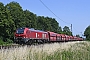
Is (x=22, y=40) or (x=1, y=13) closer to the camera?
(x=22, y=40)

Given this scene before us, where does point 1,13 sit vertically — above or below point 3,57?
above

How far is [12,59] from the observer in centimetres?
977

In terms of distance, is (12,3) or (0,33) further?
(12,3)

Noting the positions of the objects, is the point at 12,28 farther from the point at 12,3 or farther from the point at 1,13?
the point at 12,3

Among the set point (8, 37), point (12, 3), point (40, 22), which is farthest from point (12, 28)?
point (40, 22)

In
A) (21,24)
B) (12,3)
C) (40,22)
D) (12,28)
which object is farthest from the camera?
(40,22)

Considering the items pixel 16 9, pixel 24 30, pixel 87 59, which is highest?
pixel 16 9

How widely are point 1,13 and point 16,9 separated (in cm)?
1429

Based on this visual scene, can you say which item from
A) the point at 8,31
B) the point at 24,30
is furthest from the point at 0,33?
the point at 24,30

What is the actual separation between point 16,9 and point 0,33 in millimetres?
16475

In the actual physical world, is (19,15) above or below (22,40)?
above

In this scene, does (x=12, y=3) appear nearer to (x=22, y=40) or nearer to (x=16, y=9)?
(x=16, y=9)

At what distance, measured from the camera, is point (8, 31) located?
239 ft

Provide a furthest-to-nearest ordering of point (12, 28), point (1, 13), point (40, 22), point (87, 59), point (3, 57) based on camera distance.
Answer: point (40, 22) < point (12, 28) < point (1, 13) < point (87, 59) < point (3, 57)
